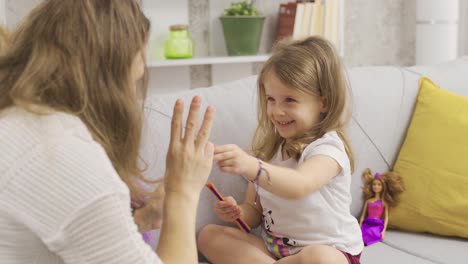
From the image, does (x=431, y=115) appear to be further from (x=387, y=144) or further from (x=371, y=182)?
(x=371, y=182)

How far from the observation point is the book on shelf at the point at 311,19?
324 centimetres

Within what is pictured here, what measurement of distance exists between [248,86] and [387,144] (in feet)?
1.73

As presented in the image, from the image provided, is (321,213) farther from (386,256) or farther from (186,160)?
(186,160)

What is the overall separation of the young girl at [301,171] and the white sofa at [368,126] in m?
0.09

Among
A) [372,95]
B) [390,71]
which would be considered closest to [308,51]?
[372,95]

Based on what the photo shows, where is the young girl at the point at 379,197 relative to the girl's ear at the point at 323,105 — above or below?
below

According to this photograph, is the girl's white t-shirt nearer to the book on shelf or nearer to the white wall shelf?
the white wall shelf

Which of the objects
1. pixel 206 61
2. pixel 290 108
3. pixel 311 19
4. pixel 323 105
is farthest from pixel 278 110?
pixel 311 19

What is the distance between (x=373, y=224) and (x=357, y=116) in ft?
1.17

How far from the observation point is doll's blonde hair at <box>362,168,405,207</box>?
80.8 inches

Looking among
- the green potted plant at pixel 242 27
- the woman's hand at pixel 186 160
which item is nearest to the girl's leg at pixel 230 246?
the woman's hand at pixel 186 160

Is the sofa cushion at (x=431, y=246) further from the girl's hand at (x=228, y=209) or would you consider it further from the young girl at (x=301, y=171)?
the girl's hand at (x=228, y=209)

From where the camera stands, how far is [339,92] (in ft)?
5.73

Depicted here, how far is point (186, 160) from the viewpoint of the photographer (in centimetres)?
118
